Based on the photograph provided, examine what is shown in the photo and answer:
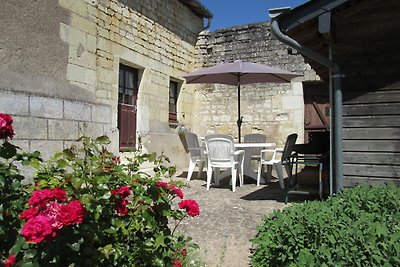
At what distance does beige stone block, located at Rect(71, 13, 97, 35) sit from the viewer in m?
5.67

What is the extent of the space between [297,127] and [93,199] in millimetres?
7655

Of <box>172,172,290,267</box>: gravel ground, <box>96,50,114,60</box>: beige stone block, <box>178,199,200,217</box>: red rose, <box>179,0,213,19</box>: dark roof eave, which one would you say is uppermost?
<box>179,0,213,19</box>: dark roof eave

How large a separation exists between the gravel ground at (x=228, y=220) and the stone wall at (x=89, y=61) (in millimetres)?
2019

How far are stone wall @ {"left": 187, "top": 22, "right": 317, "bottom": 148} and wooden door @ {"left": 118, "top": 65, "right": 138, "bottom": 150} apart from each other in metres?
2.44

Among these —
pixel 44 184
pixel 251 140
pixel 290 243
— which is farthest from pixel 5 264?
pixel 251 140

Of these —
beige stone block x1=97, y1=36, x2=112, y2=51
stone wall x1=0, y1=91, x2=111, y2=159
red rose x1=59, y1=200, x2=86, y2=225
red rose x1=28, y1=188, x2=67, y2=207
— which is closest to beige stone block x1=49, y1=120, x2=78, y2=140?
stone wall x1=0, y1=91, x2=111, y2=159

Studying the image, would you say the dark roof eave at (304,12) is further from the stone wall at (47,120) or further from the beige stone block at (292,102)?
the beige stone block at (292,102)

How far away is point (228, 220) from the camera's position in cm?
370

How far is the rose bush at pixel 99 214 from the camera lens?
1.43 m

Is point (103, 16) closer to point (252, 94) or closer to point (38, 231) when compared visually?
point (252, 94)

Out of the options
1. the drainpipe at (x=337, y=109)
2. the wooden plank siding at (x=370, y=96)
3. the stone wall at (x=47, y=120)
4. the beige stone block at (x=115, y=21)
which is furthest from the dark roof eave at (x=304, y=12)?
the beige stone block at (x=115, y=21)

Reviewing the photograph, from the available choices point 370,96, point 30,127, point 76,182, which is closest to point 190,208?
point 76,182

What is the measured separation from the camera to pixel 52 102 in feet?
14.4

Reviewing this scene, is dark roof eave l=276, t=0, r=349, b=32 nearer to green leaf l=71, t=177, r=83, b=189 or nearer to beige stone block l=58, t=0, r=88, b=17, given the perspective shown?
green leaf l=71, t=177, r=83, b=189
